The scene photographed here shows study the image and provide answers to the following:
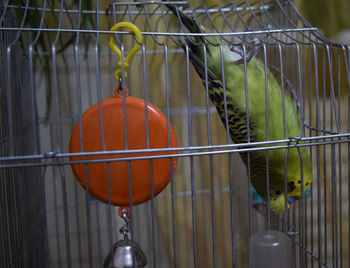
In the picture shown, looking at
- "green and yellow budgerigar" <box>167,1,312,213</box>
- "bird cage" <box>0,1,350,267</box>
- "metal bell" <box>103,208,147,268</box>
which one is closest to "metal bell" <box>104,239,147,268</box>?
"metal bell" <box>103,208,147,268</box>

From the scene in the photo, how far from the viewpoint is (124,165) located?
58cm

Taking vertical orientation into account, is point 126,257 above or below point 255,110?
below

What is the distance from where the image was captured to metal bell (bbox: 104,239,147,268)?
54cm

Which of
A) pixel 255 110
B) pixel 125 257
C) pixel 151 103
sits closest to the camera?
pixel 125 257

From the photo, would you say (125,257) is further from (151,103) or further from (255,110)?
(151,103)

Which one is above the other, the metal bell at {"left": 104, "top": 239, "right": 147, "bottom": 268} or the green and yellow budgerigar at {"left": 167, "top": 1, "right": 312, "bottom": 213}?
the green and yellow budgerigar at {"left": 167, "top": 1, "right": 312, "bottom": 213}

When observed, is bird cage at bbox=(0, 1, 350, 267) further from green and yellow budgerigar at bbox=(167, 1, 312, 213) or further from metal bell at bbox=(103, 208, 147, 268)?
metal bell at bbox=(103, 208, 147, 268)

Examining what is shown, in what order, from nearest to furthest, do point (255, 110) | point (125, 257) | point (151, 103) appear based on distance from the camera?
point (125, 257) < point (255, 110) < point (151, 103)

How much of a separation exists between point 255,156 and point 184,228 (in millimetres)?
521

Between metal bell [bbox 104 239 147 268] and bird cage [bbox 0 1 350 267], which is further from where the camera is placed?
bird cage [bbox 0 1 350 267]

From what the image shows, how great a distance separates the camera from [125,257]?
1.78ft

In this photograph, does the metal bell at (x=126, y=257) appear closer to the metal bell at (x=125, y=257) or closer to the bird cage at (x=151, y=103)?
the metal bell at (x=125, y=257)

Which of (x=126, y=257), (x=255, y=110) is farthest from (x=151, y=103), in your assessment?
(x=126, y=257)

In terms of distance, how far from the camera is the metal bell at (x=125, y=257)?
1.78 ft
